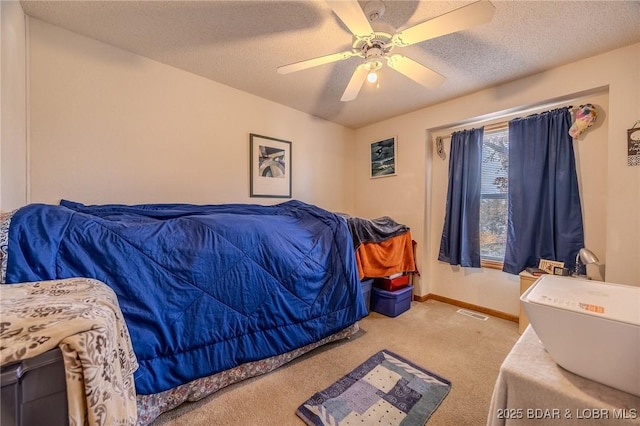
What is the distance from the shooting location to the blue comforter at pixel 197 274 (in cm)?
108

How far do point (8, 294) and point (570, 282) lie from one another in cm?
159

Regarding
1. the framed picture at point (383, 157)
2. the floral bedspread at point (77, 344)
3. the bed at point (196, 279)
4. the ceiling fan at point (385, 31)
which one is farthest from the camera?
the framed picture at point (383, 157)

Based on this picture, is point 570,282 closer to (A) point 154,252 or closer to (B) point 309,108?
(A) point 154,252

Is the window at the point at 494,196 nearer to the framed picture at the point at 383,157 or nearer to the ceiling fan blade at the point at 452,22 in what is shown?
the framed picture at the point at 383,157

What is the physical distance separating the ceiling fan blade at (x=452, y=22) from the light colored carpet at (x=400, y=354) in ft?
6.53

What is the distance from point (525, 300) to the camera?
2.00 feet

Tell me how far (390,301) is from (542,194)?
1.72m

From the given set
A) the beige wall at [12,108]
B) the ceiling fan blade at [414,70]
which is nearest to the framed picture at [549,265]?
the ceiling fan blade at [414,70]

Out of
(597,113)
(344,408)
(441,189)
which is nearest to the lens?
(344,408)

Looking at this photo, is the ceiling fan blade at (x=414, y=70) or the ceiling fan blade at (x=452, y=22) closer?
the ceiling fan blade at (x=452, y=22)

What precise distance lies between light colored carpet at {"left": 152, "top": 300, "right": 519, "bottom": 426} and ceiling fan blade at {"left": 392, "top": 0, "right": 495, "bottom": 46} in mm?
1992

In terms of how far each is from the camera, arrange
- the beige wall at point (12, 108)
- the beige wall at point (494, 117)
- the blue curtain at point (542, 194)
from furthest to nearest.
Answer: the blue curtain at point (542, 194) → the beige wall at point (494, 117) → the beige wall at point (12, 108)

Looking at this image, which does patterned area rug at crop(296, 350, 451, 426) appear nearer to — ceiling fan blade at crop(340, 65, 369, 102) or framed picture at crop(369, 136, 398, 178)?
ceiling fan blade at crop(340, 65, 369, 102)

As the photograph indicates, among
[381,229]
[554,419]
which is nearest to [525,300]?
[554,419]
